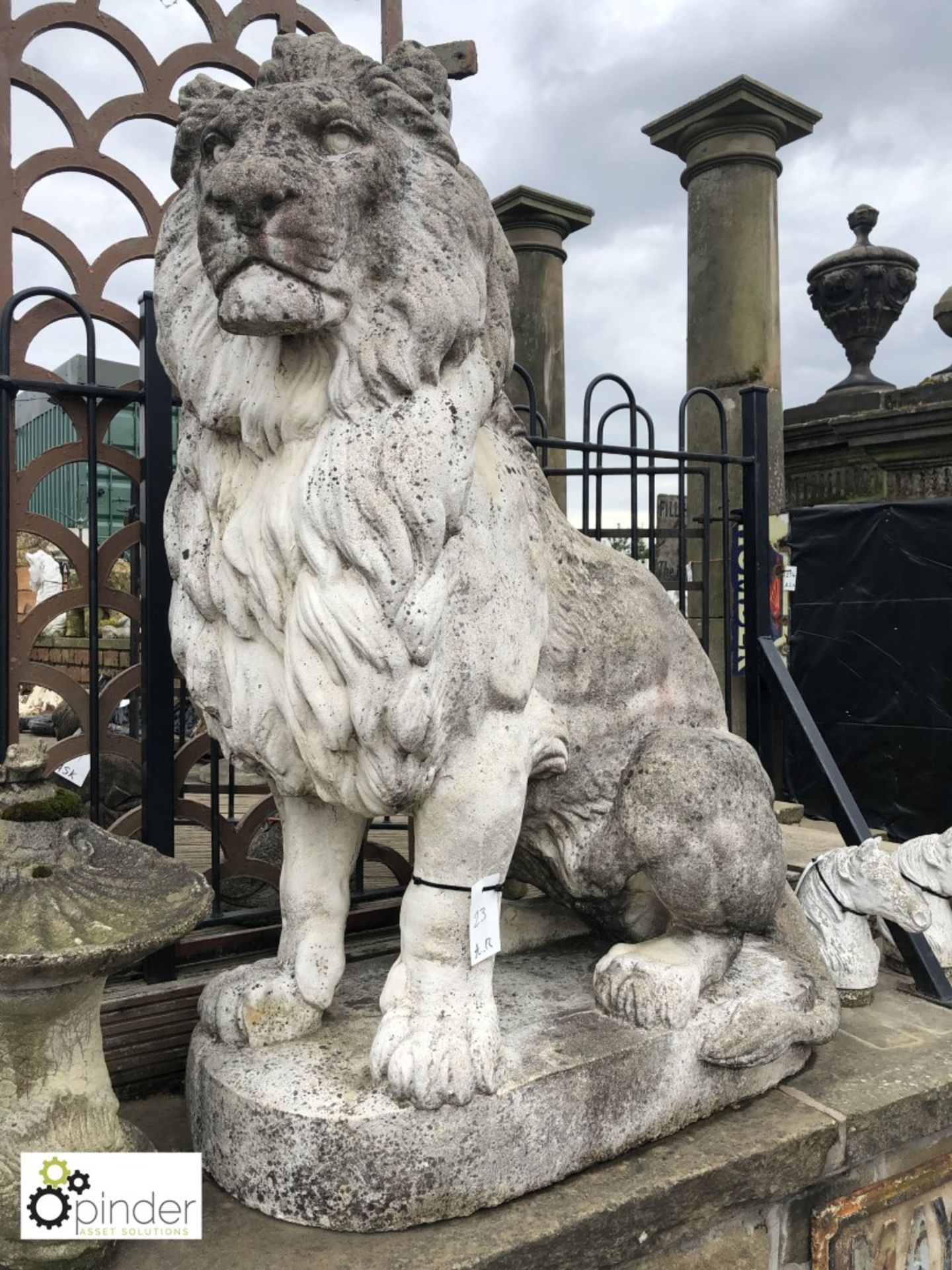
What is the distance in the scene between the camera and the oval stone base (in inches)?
68.9

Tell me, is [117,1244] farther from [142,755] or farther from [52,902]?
[142,755]

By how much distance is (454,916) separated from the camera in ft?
6.06

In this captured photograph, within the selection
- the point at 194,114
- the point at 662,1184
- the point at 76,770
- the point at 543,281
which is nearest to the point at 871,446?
the point at 543,281

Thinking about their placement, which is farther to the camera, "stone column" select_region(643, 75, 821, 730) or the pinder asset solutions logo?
"stone column" select_region(643, 75, 821, 730)

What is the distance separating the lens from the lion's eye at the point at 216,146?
1667mm

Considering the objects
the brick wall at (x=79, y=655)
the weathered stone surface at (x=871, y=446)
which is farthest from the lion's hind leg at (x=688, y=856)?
the weathered stone surface at (x=871, y=446)

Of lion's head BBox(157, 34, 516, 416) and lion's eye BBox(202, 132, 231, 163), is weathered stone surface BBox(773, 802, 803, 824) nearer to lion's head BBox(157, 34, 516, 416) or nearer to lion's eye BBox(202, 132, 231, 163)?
lion's head BBox(157, 34, 516, 416)

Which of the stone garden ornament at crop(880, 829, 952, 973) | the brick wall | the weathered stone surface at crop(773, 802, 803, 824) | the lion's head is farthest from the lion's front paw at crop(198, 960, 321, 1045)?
the weathered stone surface at crop(773, 802, 803, 824)

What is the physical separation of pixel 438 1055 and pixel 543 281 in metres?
7.60

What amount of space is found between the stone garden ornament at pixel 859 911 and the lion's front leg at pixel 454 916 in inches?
61.2

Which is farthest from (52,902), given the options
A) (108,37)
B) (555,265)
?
(555,265)

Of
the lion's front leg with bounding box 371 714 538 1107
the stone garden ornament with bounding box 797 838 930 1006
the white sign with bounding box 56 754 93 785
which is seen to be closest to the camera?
the lion's front leg with bounding box 371 714 538 1107

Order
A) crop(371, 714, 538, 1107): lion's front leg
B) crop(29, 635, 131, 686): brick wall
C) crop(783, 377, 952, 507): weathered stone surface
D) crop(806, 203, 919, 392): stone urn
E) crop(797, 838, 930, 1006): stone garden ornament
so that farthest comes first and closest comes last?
crop(806, 203, 919, 392): stone urn < crop(783, 377, 952, 507): weathered stone surface < crop(29, 635, 131, 686): brick wall < crop(797, 838, 930, 1006): stone garden ornament < crop(371, 714, 538, 1107): lion's front leg

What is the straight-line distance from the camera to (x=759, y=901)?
2.21m
